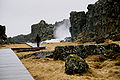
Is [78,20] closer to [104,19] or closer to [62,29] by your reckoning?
[104,19]

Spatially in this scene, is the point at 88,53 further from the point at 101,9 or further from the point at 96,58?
the point at 101,9

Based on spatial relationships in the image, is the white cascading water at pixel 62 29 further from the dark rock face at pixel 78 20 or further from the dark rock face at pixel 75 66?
the dark rock face at pixel 75 66

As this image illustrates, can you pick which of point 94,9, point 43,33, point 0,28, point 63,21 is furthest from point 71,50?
point 63,21

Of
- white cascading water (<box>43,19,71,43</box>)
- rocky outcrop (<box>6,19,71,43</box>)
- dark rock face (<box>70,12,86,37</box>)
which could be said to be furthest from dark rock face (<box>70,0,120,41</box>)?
white cascading water (<box>43,19,71,43</box>)

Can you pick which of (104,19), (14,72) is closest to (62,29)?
(104,19)

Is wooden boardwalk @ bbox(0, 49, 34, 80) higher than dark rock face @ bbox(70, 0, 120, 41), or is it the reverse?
dark rock face @ bbox(70, 0, 120, 41)

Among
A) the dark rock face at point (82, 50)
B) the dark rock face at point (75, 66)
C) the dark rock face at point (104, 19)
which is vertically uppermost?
the dark rock face at point (104, 19)

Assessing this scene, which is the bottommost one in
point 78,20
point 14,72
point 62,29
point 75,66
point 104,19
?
point 75,66

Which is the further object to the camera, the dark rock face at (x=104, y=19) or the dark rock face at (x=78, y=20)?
the dark rock face at (x=78, y=20)

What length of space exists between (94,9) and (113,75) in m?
39.2

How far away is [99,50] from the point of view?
299 inches

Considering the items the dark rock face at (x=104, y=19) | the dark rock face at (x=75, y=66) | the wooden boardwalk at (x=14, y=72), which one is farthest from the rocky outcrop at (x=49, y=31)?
the wooden boardwalk at (x=14, y=72)

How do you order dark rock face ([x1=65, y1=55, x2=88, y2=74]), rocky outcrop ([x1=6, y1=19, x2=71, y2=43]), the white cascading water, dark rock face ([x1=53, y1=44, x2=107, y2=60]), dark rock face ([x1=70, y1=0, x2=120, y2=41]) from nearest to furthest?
dark rock face ([x1=65, y1=55, x2=88, y2=74]), dark rock face ([x1=53, y1=44, x2=107, y2=60]), dark rock face ([x1=70, y1=0, x2=120, y2=41]), rocky outcrop ([x1=6, y1=19, x2=71, y2=43]), the white cascading water

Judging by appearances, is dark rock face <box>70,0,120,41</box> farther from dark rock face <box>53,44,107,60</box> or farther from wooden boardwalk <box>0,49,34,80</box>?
wooden boardwalk <box>0,49,34,80</box>
